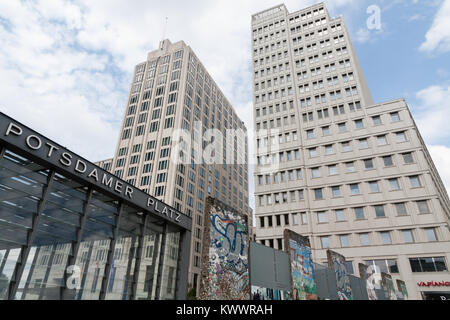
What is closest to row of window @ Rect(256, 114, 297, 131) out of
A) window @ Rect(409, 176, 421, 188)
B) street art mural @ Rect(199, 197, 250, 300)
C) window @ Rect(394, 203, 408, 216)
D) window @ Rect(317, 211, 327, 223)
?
window @ Rect(317, 211, 327, 223)

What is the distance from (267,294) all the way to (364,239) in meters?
37.0

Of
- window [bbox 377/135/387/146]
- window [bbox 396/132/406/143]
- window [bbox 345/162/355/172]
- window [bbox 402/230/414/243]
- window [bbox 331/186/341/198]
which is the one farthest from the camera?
window [bbox 345/162/355/172]

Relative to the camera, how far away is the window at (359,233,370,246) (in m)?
44.2

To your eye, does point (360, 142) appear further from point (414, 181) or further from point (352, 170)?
point (414, 181)

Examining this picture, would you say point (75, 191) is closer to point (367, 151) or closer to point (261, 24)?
point (367, 151)

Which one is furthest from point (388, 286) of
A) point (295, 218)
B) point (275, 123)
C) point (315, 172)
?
point (275, 123)

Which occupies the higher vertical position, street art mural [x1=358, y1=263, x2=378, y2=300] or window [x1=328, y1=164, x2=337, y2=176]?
window [x1=328, y1=164, x2=337, y2=176]

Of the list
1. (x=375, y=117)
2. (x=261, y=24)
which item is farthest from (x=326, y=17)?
(x=375, y=117)

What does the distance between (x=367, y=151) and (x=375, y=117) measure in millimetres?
6824

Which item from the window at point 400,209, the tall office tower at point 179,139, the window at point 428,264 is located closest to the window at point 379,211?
the window at point 400,209

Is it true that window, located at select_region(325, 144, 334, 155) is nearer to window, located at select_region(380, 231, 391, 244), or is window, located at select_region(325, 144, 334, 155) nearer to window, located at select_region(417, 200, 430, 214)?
window, located at select_region(417, 200, 430, 214)

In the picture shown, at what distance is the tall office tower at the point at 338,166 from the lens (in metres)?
41.8

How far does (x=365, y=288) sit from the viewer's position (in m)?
24.6

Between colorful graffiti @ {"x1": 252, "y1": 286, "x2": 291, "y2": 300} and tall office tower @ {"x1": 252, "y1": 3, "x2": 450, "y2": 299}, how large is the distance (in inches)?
1284
